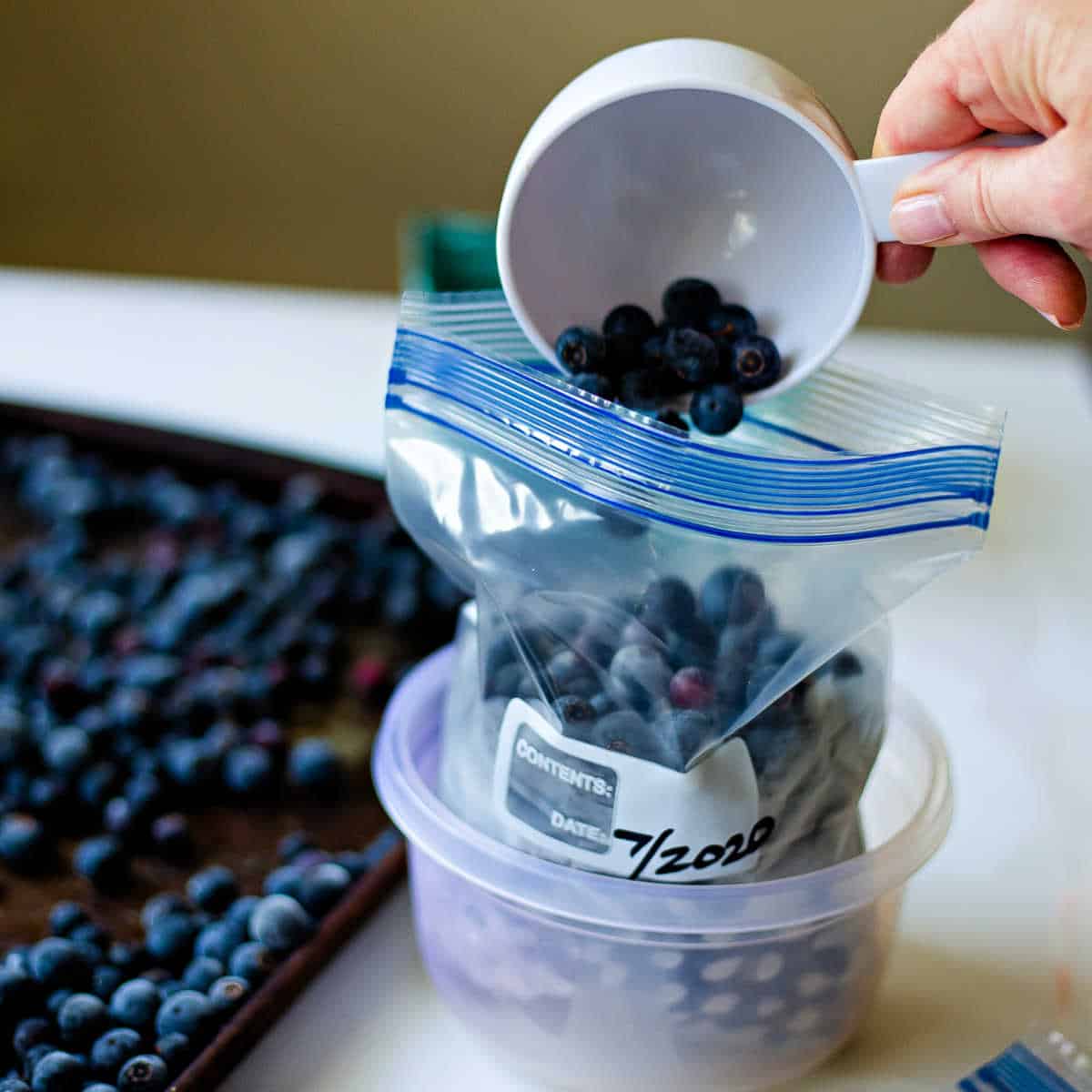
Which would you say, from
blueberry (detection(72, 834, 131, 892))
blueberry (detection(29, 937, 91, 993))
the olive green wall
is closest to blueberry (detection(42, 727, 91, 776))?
blueberry (detection(72, 834, 131, 892))

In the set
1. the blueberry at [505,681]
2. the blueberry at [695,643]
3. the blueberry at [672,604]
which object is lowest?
the blueberry at [505,681]

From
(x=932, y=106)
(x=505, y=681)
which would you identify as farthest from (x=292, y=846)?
(x=932, y=106)

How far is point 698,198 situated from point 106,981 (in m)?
0.56

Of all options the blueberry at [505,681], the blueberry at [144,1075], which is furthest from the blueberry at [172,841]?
the blueberry at [505,681]

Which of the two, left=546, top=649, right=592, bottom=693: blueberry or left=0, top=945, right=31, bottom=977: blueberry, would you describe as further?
left=0, top=945, right=31, bottom=977: blueberry

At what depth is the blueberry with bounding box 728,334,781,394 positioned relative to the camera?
0.66 metres

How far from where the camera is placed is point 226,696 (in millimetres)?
1005

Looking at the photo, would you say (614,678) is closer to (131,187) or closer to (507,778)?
(507,778)

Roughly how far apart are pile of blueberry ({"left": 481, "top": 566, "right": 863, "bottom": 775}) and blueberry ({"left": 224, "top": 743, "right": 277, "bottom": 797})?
36 centimetres

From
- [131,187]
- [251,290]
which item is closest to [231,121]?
[131,187]

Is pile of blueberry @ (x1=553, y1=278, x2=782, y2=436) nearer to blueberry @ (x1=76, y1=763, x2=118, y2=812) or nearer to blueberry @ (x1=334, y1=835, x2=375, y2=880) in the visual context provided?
blueberry @ (x1=334, y1=835, x2=375, y2=880)

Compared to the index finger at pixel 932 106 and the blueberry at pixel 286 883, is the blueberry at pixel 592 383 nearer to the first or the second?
the index finger at pixel 932 106

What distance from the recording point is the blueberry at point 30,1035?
0.68 metres

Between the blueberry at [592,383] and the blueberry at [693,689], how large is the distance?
0.51 ft
